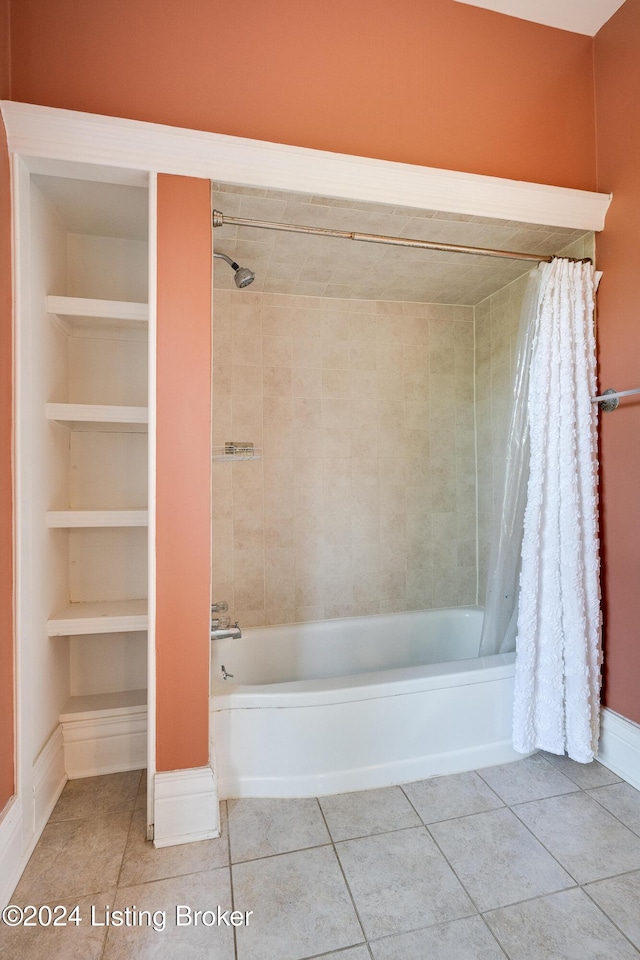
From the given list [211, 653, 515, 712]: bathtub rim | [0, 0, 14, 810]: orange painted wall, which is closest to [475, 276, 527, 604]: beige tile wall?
[211, 653, 515, 712]: bathtub rim

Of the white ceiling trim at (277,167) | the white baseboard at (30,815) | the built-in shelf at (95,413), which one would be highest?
the white ceiling trim at (277,167)

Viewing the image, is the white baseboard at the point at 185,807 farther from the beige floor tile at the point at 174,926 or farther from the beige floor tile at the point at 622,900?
the beige floor tile at the point at 622,900

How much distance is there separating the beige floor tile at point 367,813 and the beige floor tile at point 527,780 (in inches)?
13.9

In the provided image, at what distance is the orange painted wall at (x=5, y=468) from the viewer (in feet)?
4.51

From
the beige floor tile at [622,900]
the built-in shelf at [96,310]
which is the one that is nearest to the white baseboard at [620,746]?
the beige floor tile at [622,900]

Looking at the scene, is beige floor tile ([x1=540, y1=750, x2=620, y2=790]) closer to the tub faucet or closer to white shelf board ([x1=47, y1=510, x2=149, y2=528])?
the tub faucet

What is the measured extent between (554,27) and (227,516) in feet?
7.92

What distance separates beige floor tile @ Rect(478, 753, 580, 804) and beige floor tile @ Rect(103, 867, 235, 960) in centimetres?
97

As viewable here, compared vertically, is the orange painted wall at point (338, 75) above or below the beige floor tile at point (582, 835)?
above

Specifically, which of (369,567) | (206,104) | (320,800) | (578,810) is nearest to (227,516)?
(369,567)

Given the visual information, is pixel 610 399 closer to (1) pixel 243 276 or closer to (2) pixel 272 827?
(1) pixel 243 276

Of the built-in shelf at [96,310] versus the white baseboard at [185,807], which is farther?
the built-in shelf at [96,310]

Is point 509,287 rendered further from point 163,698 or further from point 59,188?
point 163,698

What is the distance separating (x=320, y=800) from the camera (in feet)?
5.52
